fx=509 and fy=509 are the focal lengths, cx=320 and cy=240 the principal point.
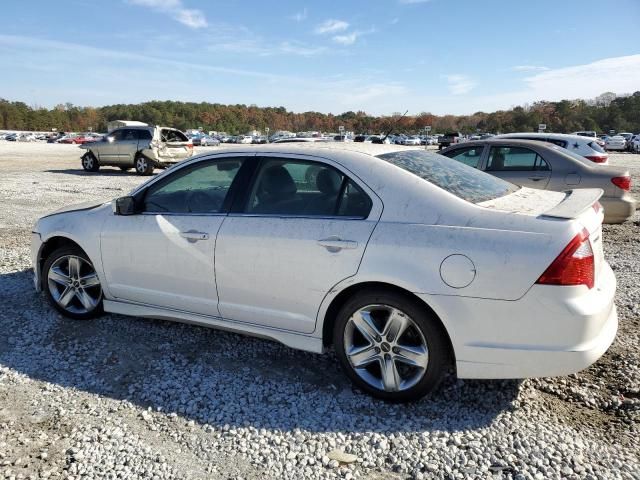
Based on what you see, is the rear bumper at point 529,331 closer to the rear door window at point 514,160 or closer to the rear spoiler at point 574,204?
the rear spoiler at point 574,204

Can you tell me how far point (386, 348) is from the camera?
3.15 metres

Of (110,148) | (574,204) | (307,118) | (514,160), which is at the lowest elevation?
(307,118)

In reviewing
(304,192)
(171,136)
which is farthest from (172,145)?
(304,192)

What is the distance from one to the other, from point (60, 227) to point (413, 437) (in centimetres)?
346

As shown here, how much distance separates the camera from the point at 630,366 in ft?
12.0

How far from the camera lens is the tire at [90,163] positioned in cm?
1972

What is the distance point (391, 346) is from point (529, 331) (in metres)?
0.80

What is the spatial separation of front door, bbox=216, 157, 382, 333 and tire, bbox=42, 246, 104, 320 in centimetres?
148

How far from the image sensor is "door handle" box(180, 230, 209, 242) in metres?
3.68

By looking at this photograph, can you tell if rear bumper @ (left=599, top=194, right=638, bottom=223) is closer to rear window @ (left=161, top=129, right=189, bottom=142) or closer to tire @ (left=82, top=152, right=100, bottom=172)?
rear window @ (left=161, top=129, right=189, bottom=142)

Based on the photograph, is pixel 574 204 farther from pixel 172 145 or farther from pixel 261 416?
pixel 172 145

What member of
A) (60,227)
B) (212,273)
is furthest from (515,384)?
(60,227)

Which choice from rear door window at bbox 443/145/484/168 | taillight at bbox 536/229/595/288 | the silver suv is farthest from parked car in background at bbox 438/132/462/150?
taillight at bbox 536/229/595/288

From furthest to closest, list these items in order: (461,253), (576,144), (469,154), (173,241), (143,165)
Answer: (143,165)
(576,144)
(469,154)
(173,241)
(461,253)
